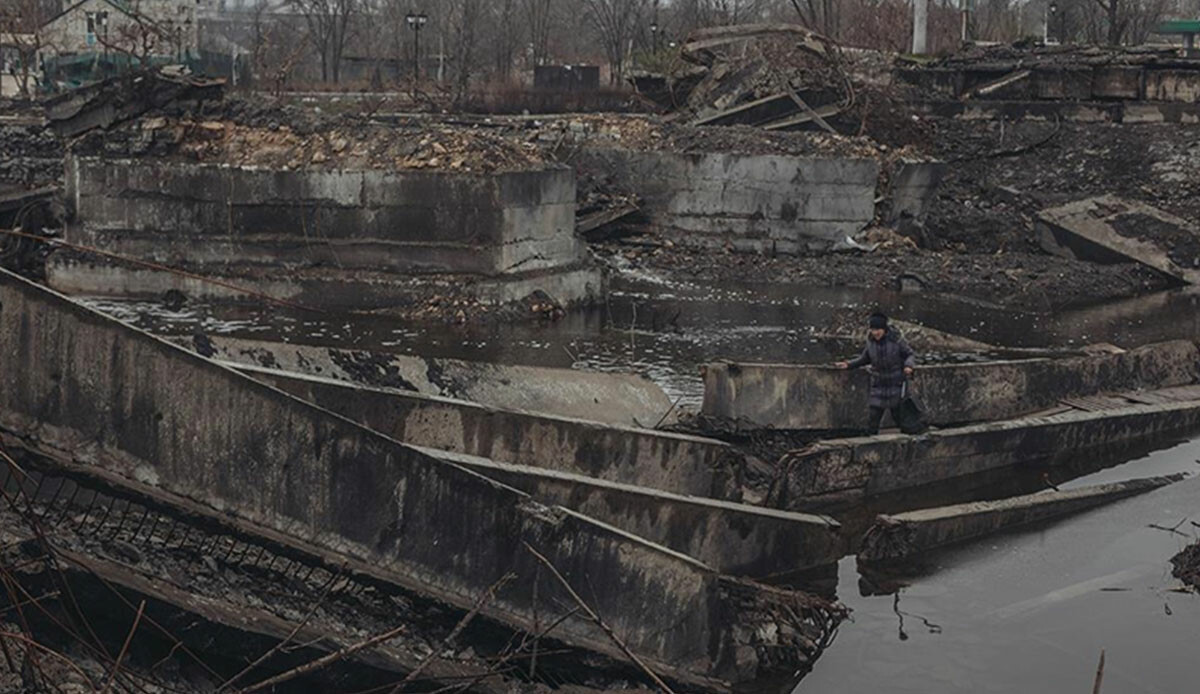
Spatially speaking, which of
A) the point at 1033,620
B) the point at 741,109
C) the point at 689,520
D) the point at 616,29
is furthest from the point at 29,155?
the point at 616,29

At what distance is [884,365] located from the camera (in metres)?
11.2

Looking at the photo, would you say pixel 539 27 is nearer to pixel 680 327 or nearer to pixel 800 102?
pixel 800 102

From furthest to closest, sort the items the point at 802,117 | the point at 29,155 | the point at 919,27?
the point at 919,27 → the point at 29,155 → the point at 802,117

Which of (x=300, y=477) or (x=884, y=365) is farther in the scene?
(x=884, y=365)

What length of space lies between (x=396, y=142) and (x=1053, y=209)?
11660 millimetres

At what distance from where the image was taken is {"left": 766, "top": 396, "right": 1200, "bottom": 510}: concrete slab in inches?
413

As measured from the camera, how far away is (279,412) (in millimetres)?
7309

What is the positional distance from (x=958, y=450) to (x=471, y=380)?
13.3ft

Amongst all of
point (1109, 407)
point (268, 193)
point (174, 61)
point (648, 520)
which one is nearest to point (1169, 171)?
point (1109, 407)

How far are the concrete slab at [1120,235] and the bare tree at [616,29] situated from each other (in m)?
19.1

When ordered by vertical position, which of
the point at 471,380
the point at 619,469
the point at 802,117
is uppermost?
the point at 802,117

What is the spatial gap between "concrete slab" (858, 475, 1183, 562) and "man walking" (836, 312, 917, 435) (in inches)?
39.1

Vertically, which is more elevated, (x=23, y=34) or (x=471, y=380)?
(x=23, y=34)

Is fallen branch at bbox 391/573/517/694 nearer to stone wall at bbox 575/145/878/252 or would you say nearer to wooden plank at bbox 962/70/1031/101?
stone wall at bbox 575/145/878/252
